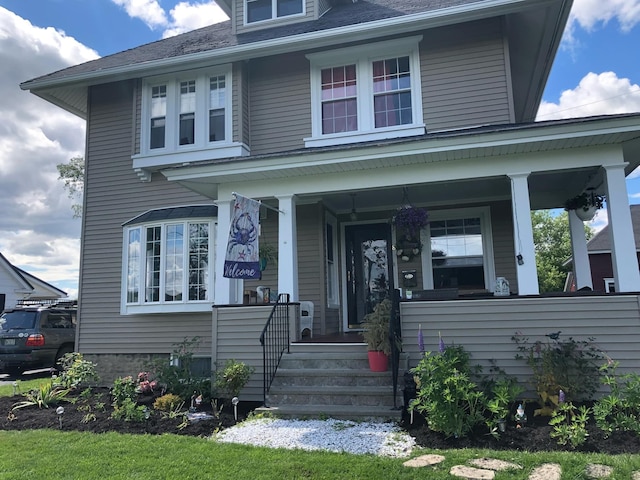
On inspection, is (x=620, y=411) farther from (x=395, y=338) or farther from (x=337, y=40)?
(x=337, y=40)

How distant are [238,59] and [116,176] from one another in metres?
3.65

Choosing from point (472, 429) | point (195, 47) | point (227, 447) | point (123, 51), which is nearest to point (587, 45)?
point (195, 47)

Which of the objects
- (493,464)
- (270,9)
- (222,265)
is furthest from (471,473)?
(270,9)

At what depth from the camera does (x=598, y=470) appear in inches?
142

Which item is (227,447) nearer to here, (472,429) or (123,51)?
(472,429)

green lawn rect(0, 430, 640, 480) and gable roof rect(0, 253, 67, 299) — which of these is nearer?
green lawn rect(0, 430, 640, 480)

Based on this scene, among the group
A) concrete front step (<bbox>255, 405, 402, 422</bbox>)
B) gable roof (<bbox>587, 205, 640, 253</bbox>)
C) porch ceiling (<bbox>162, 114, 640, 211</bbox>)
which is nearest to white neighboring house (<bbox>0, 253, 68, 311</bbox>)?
porch ceiling (<bbox>162, 114, 640, 211</bbox>)

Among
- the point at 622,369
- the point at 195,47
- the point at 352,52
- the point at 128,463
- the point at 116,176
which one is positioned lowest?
the point at 128,463

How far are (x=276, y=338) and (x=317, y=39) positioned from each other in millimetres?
5571

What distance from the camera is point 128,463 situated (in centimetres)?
424

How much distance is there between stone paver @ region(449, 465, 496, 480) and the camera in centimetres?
358

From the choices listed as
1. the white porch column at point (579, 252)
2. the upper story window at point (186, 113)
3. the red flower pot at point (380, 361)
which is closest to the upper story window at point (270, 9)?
the upper story window at point (186, 113)

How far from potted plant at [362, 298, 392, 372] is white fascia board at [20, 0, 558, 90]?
17.3ft

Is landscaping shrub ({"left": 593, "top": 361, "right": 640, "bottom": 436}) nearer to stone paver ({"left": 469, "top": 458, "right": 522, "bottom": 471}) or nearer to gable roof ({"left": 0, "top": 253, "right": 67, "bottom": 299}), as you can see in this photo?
stone paver ({"left": 469, "top": 458, "right": 522, "bottom": 471})
